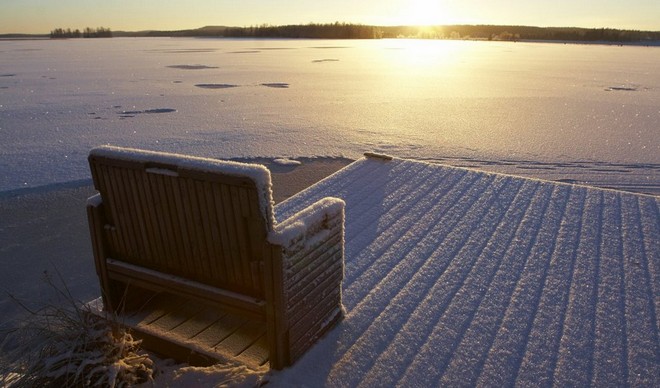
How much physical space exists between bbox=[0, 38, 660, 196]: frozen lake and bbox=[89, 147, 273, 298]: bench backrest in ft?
14.6

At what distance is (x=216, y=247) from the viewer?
240cm

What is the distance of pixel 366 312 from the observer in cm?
304

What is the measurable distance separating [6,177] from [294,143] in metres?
4.36

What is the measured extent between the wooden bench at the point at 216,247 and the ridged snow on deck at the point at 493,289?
12.5 inches

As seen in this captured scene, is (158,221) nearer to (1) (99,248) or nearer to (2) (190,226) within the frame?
(2) (190,226)

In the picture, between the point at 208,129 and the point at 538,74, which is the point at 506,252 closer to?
the point at 208,129

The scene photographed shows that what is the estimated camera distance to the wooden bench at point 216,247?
2.22 meters

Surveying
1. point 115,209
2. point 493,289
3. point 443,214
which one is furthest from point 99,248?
point 443,214

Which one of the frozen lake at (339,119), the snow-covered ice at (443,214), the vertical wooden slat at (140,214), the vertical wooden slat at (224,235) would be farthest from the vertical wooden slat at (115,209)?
the frozen lake at (339,119)

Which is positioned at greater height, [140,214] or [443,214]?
[140,214]

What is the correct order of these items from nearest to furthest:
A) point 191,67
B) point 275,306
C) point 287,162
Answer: point 275,306
point 287,162
point 191,67

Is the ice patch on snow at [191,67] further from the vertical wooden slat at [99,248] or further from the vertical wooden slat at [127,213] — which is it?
the vertical wooden slat at [127,213]

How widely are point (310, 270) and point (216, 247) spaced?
0.49 metres

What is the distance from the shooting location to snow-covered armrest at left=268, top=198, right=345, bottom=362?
229 cm
